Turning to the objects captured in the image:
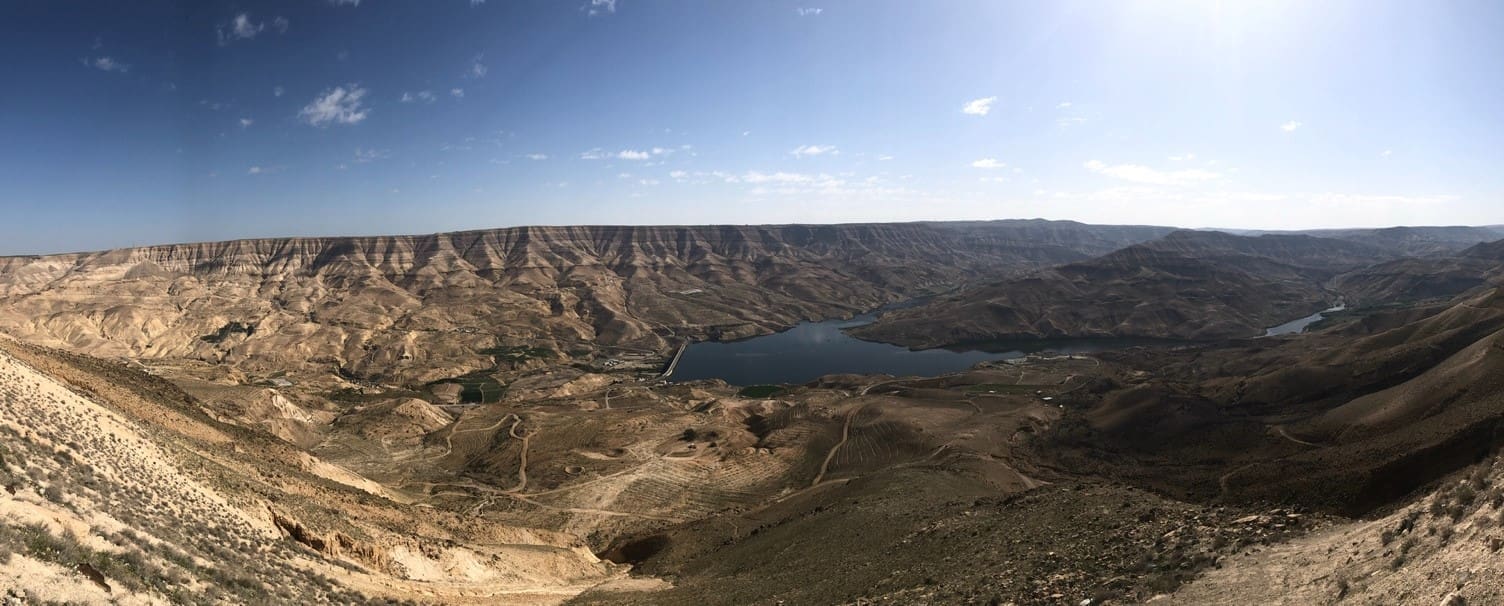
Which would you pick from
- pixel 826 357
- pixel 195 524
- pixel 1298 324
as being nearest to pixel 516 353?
pixel 826 357

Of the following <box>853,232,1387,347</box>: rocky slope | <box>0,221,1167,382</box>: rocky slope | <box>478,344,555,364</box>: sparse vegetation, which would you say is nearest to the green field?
<box>0,221,1167,382</box>: rocky slope

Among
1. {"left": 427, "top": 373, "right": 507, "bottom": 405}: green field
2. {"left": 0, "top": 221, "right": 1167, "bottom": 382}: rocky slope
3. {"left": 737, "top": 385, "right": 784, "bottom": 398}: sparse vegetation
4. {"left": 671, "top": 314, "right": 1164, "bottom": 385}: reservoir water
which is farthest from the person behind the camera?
{"left": 0, "top": 221, "right": 1167, "bottom": 382}: rocky slope

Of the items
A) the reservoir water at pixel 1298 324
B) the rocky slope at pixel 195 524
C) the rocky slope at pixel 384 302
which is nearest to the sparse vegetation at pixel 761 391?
the rocky slope at pixel 384 302

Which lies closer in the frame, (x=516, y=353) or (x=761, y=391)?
(x=761, y=391)

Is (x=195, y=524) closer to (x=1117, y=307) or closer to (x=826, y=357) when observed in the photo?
(x=826, y=357)

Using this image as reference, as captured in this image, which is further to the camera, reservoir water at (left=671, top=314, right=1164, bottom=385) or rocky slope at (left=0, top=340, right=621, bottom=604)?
reservoir water at (left=671, top=314, right=1164, bottom=385)

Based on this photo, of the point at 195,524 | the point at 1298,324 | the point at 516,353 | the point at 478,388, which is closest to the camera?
the point at 195,524

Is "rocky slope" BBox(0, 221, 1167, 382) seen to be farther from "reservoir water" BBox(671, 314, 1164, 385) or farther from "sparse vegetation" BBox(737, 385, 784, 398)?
"sparse vegetation" BBox(737, 385, 784, 398)
